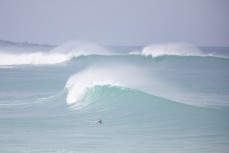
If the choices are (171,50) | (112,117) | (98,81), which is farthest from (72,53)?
(112,117)

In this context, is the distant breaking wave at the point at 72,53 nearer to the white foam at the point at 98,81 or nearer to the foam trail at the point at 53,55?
the foam trail at the point at 53,55

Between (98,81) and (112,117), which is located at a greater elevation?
(98,81)

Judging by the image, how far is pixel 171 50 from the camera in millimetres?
59188

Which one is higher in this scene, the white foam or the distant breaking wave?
the distant breaking wave

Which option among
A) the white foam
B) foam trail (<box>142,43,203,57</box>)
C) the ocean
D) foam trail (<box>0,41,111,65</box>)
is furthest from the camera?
foam trail (<box>142,43,203,57</box>)

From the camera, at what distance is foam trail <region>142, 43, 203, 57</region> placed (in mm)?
58075

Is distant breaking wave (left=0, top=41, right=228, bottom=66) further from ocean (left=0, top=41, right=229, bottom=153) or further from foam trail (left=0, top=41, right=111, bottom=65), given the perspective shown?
ocean (left=0, top=41, right=229, bottom=153)

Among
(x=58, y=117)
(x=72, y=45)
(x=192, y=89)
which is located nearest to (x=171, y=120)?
(x=58, y=117)

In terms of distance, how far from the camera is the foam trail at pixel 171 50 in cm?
5808

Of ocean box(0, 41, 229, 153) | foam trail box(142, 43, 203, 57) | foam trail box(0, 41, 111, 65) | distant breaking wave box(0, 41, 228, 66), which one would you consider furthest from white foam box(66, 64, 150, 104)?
foam trail box(142, 43, 203, 57)

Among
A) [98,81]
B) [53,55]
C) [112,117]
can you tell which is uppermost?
[53,55]

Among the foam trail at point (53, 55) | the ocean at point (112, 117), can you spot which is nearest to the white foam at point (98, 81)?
the ocean at point (112, 117)

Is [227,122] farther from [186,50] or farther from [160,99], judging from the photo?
[186,50]

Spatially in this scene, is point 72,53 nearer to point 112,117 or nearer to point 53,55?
point 53,55
